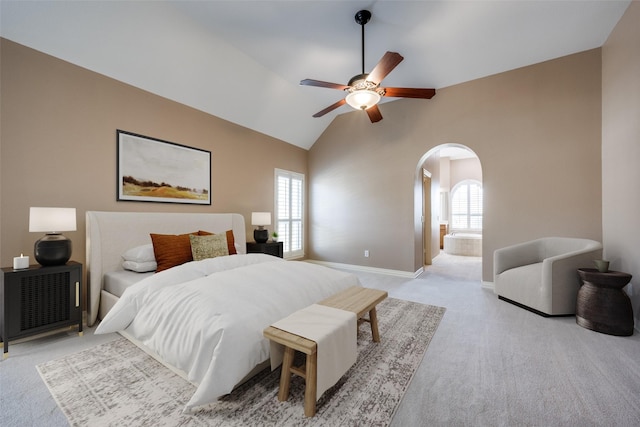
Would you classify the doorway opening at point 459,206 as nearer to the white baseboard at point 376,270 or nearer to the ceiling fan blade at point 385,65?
the white baseboard at point 376,270

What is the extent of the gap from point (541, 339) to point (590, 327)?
26.5 inches

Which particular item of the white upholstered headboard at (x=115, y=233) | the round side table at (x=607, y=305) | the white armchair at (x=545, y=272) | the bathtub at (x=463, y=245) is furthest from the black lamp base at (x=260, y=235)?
the bathtub at (x=463, y=245)

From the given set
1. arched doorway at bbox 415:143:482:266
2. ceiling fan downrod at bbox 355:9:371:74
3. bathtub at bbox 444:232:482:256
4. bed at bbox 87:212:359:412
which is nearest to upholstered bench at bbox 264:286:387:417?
bed at bbox 87:212:359:412

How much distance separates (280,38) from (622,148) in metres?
4.11

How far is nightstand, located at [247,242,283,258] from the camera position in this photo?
4355mm

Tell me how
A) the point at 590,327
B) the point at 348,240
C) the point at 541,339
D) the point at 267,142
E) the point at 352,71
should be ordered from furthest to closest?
the point at 348,240 < the point at 267,142 < the point at 352,71 < the point at 590,327 < the point at 541,339

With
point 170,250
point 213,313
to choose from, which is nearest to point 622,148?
point 213,313

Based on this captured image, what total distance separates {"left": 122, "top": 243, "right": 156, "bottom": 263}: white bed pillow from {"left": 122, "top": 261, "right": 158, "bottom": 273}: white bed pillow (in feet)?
0.11

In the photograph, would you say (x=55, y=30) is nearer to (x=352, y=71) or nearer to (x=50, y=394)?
(x=50, y=394)

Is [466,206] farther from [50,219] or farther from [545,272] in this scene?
[50,219]

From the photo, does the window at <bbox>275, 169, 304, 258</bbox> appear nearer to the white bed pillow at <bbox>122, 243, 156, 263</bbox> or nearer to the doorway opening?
the white bed pillow at <bbox>122, 243, 156, 263</bbox>

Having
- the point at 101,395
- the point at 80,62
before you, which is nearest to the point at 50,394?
the point at 101,395

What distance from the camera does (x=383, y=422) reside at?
1425 millimetres

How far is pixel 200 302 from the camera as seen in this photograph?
174 cm
